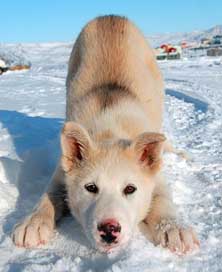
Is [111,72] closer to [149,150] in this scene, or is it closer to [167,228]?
[149,150]

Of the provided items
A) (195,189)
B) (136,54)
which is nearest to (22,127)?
(136,54)

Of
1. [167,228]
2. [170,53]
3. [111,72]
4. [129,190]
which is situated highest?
[111,72]

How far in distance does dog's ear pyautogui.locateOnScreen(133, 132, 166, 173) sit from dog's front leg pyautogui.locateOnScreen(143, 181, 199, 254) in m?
0.24

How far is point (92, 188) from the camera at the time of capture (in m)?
3.04

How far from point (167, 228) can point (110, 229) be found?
493mm

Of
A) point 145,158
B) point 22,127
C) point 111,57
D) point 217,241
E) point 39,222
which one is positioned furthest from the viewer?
point 22,127

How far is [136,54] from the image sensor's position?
5.03 m

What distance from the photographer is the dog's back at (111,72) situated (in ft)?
14.0

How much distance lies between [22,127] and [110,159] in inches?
142

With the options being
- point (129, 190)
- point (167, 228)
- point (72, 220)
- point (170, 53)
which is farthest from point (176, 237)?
point (170, 53)

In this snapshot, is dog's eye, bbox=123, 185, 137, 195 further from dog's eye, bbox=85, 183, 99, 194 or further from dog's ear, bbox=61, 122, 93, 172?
dog's ear, bbox=61, 122, 93, 172

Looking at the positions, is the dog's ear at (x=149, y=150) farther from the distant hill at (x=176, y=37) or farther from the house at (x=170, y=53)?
the distant hill at (x=176, y=37)

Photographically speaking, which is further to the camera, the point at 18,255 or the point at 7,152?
the point at 7,152

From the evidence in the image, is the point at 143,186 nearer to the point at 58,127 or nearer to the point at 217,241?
the point at 217,241
